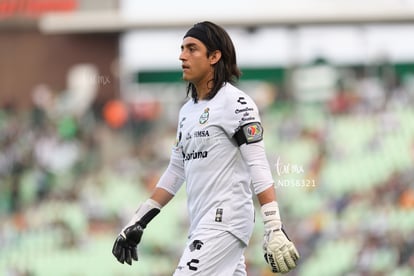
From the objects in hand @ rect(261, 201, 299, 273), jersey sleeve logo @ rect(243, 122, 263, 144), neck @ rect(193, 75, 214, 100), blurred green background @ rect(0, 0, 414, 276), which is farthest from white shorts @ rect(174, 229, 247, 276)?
blurred green background @ rect(0, 0, 414, 276)

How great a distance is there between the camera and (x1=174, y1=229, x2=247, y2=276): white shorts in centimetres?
459

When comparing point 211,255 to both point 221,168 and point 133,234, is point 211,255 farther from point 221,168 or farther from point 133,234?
point 133,234

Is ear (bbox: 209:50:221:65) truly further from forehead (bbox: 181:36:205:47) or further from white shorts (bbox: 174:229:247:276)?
white shorts (bbox: 174:229:247:276)

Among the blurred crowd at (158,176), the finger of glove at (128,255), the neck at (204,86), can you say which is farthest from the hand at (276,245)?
the blurred crowd at (158,176)

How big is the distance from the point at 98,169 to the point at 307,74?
3.42 m

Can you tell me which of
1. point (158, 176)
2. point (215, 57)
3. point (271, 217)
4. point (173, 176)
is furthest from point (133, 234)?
point (158, 176)

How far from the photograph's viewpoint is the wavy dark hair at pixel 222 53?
4840mm

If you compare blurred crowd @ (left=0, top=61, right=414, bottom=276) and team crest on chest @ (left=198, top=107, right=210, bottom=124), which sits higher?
team crest on chest @ (left=198, top=107, right=210, bottom=124)

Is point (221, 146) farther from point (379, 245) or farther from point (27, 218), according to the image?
point (27, 218)

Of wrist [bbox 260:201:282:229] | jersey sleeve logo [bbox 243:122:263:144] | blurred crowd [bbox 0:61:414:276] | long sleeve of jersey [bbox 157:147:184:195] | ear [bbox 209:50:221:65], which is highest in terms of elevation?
ear [bbox 209:50:221:65]

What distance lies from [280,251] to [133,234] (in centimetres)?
96

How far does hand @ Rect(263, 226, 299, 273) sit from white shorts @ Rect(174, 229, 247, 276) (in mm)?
208

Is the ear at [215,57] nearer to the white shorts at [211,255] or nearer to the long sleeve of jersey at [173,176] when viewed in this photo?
the long sleeve of jersey at [173,176]

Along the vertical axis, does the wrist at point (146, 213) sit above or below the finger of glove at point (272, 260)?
above
